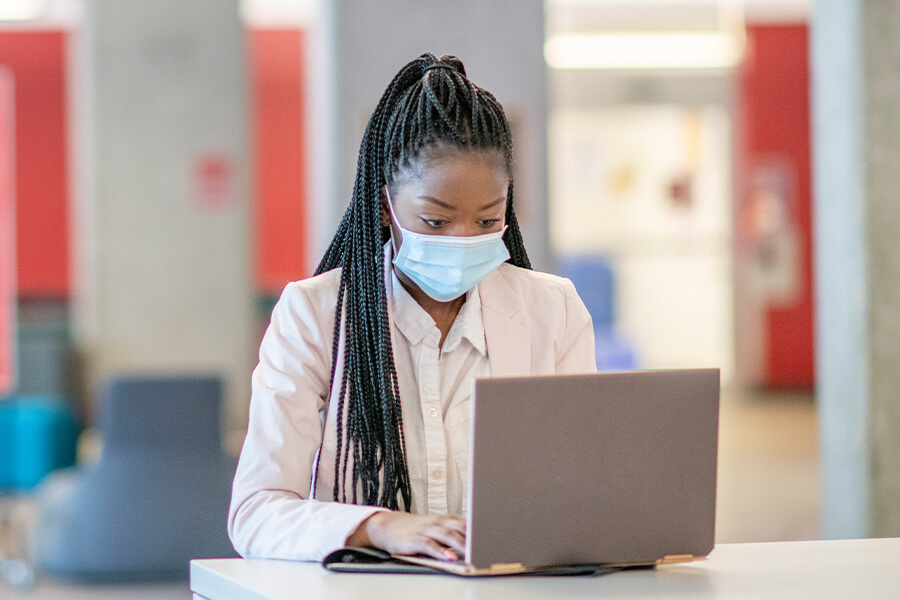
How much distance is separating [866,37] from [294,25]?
302 inches

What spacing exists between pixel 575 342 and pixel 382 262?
0.33 meters

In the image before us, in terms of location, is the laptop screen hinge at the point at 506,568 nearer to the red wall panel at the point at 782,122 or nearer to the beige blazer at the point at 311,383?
the beige blazer at the point at 311,383

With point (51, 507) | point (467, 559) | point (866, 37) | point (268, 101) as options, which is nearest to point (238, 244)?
point (51, 507)

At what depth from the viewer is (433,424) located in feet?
5.38

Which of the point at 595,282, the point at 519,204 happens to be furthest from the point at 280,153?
the point at 519,204

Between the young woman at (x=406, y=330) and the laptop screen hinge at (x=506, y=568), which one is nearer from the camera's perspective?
the laptop screen hinge at (x=506, y=568)

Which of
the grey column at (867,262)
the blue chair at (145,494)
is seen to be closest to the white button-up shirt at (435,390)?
the grey column at (867,262)

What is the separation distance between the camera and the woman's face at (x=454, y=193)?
158 centimetres

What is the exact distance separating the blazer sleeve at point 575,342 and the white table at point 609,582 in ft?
1.24

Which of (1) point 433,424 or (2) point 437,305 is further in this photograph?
(2) point 437,305

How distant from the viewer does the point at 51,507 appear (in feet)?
13.2

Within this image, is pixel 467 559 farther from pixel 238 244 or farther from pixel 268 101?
pixel 268 101

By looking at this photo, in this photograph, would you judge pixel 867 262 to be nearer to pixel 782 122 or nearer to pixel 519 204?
pixel 519 204

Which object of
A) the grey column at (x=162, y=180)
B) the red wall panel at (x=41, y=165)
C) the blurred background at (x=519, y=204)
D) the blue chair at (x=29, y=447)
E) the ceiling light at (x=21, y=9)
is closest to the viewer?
the blurred background at (x=519, y=204)
